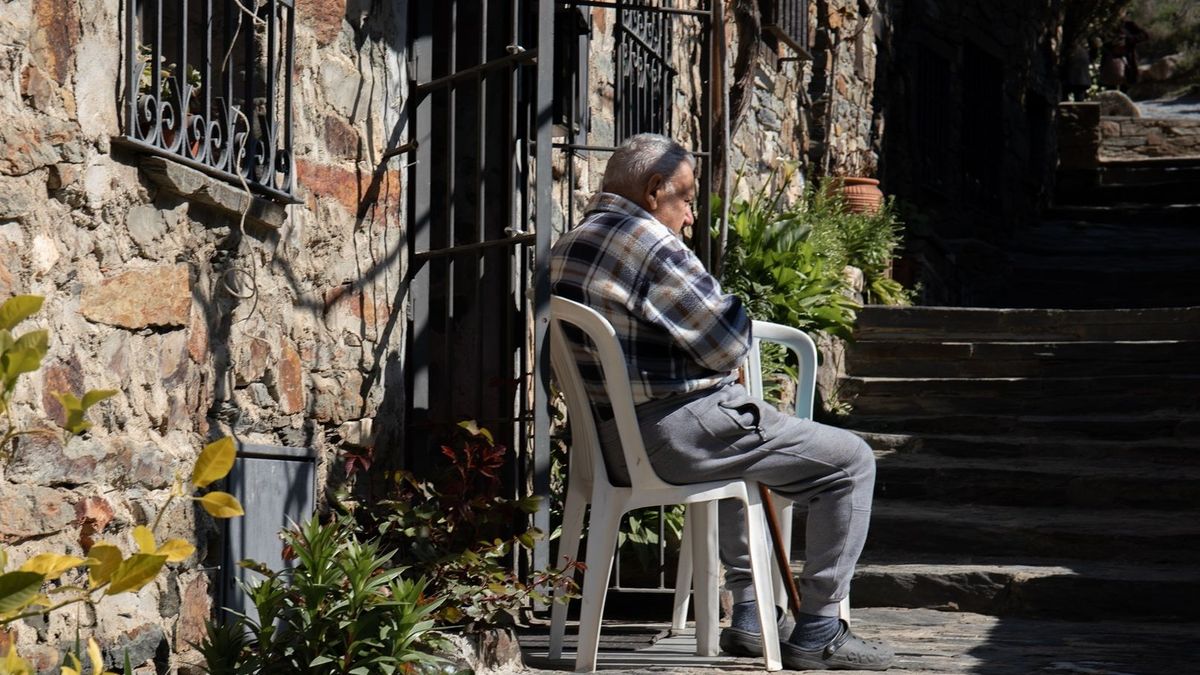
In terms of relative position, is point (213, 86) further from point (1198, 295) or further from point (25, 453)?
point (1198, 295)

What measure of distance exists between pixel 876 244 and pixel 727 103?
2351 mm

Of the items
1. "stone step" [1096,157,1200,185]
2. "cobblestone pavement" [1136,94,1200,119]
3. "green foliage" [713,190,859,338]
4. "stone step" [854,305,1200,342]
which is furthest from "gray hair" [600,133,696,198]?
"cobblestone pavement" [1136,94,1200,119]

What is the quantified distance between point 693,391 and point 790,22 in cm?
544

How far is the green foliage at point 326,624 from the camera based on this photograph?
311 centimetres

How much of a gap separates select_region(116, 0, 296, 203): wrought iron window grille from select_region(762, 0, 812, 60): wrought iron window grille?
16.4ft

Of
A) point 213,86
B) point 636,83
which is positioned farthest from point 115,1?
point 636,83

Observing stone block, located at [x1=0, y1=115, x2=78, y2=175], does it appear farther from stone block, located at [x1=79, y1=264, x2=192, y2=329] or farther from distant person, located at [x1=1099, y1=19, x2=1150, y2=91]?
distant person, located at [x1=1099, y1=19, x2=1150, y2=91]

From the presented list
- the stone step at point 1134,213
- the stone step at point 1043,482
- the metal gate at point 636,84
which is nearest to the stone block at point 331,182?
the metal gate at point 636,84

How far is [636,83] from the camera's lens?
20.2 ft

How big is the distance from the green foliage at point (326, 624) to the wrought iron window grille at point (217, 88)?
80cm

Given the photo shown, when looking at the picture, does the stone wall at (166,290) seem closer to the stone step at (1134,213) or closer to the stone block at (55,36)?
the stone block at (55,36)

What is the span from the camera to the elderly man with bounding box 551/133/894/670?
369 cm

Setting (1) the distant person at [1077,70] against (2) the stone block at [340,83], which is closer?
(2) the stone block at [340,83]

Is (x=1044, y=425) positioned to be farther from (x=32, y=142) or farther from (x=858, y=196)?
(x=32, y=142)
